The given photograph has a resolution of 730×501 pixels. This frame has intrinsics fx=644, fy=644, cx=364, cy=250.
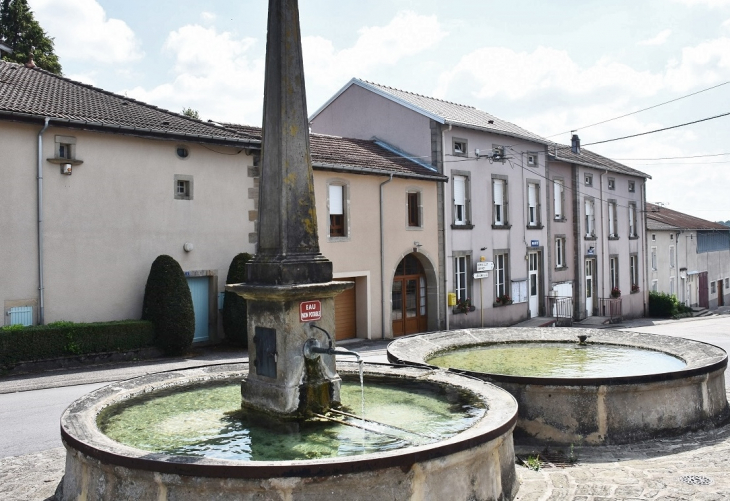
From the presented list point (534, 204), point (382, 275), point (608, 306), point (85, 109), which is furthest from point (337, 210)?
point (608, 306)

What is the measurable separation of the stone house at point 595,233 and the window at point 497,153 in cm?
421

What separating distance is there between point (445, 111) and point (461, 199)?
3.89 metres

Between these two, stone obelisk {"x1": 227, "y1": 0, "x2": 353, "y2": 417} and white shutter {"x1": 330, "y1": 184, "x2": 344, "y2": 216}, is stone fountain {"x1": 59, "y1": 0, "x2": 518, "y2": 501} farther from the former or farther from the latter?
white shutter {"x1": 330, "y1": 184, "x2": 344, "y2": 216}

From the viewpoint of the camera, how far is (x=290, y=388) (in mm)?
6340

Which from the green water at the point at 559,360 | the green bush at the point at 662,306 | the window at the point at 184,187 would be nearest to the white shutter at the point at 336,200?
the window at the point at 184,187

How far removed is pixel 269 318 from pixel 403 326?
1720 cm

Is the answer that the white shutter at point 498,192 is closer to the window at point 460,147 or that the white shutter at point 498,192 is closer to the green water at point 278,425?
the window at point 460,147

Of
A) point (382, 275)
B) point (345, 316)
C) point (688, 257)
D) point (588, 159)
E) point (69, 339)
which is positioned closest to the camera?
point (69, 339)

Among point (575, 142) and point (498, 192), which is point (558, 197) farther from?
point (498, 192)

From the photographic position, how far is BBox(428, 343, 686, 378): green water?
30.1 feet

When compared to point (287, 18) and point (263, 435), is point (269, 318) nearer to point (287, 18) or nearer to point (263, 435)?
point (263, 435)

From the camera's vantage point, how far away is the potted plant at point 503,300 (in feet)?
87.9

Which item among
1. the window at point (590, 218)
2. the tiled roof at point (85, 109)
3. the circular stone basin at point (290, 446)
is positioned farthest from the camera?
the window at point (590, 218)

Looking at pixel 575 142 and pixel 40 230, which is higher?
pixel 575 142
